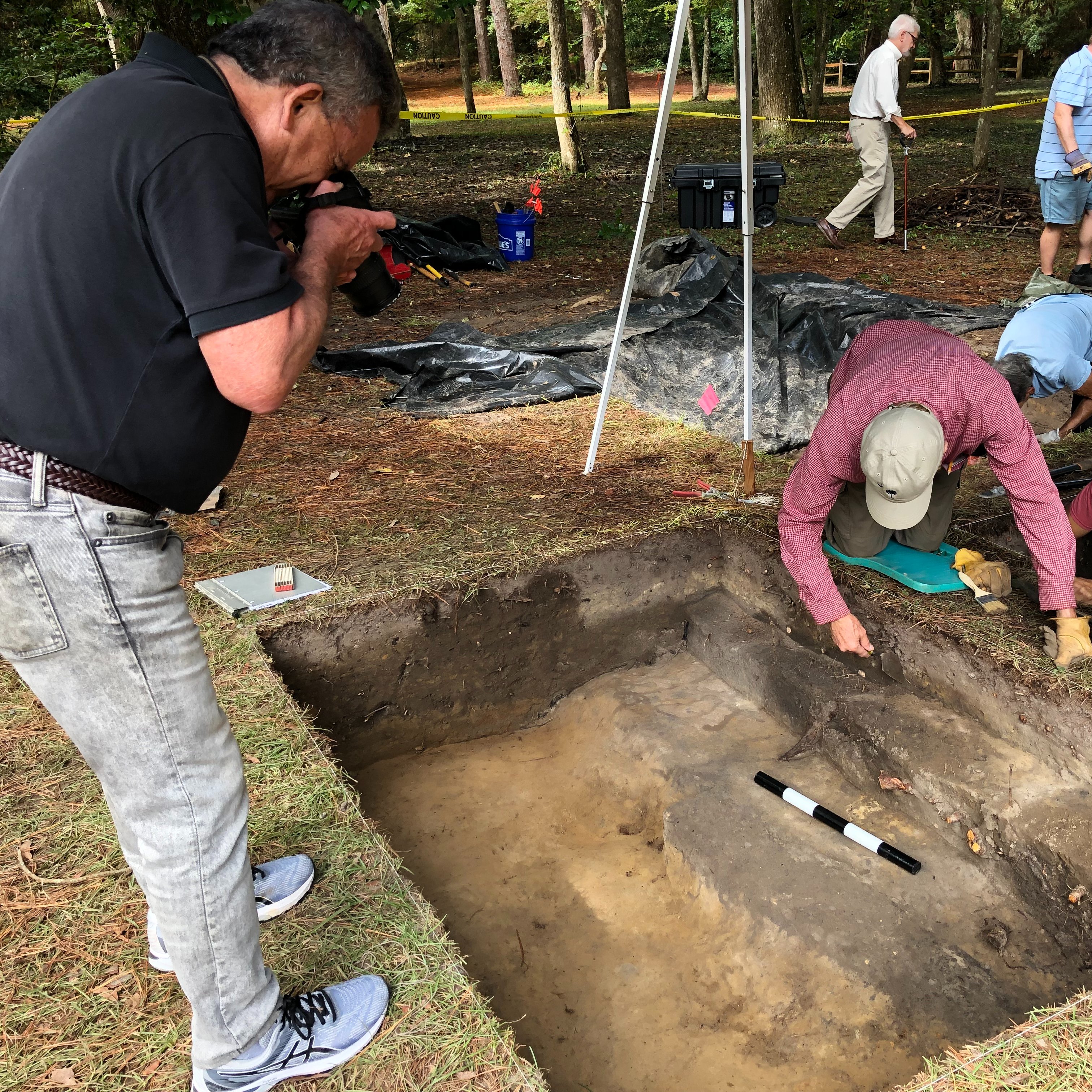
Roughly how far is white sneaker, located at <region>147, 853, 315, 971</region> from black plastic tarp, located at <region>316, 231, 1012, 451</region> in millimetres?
3424

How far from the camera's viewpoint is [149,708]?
4.82 ft

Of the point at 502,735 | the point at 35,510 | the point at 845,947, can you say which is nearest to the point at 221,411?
the point at 35,510

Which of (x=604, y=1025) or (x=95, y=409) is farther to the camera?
(x=604, y=1025)

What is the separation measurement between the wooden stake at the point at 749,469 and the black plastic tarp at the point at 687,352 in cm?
71

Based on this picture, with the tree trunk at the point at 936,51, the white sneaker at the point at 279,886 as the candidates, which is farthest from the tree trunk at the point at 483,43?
the white sneaker at the point at 279,886

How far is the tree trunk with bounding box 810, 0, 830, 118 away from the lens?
18234 mm

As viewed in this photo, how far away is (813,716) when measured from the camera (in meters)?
3.51

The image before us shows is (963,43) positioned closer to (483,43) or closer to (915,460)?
(483,43)

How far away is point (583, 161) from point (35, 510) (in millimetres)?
13212

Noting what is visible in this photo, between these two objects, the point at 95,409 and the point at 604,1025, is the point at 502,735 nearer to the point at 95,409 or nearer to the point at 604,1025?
the point at 604,1025

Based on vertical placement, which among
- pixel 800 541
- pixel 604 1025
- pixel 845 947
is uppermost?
pixel 800 541

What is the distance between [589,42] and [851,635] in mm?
28280

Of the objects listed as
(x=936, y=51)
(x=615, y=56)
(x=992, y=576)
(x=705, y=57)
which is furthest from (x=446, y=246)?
(x=936, y=51)

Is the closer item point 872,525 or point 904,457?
point 904,457
